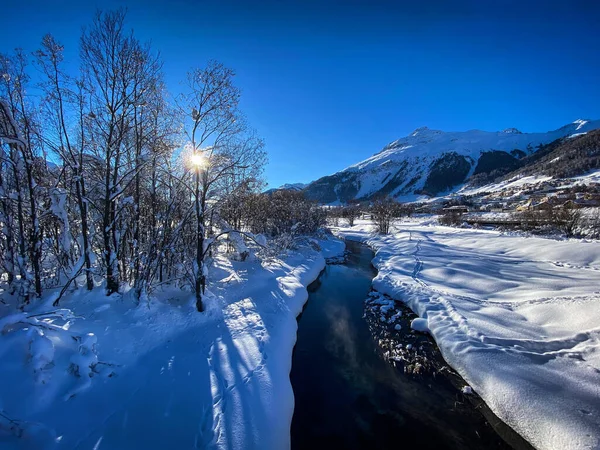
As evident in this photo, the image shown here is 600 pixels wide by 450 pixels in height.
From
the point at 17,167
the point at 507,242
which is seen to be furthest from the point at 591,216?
the point at 17,167

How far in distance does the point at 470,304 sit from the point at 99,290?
11787 millimetres

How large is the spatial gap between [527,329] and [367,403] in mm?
4909

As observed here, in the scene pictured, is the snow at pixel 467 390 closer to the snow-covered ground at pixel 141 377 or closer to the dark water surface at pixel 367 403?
the dark water surface at pixel 367 403

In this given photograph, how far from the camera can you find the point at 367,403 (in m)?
5.50

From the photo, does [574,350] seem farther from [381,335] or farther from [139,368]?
[139,368]

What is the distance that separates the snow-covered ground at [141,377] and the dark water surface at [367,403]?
0.65 metres

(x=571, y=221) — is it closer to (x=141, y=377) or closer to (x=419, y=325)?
(x=419, y=325)

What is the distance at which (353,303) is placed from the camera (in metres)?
11.0

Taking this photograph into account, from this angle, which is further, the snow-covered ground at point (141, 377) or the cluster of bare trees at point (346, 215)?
the cluster of bare trees at point (346, 215)

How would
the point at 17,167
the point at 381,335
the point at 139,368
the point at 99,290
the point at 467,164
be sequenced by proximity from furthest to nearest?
the point at 467,164
the point at 381,335
the point at 99,290
the point at 17,167
the point at 139,368

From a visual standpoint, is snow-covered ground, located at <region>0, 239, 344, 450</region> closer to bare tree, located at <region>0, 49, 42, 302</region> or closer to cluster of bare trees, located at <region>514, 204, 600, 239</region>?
bare tree, located at <region>0, 49, 42, 302</region>

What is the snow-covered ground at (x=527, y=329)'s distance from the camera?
445 centimetres

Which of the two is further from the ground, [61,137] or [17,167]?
[61,137]

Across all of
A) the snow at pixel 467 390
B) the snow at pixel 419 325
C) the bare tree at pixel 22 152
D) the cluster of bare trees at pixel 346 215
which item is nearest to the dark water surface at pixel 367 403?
the snow at pixel 467 390
